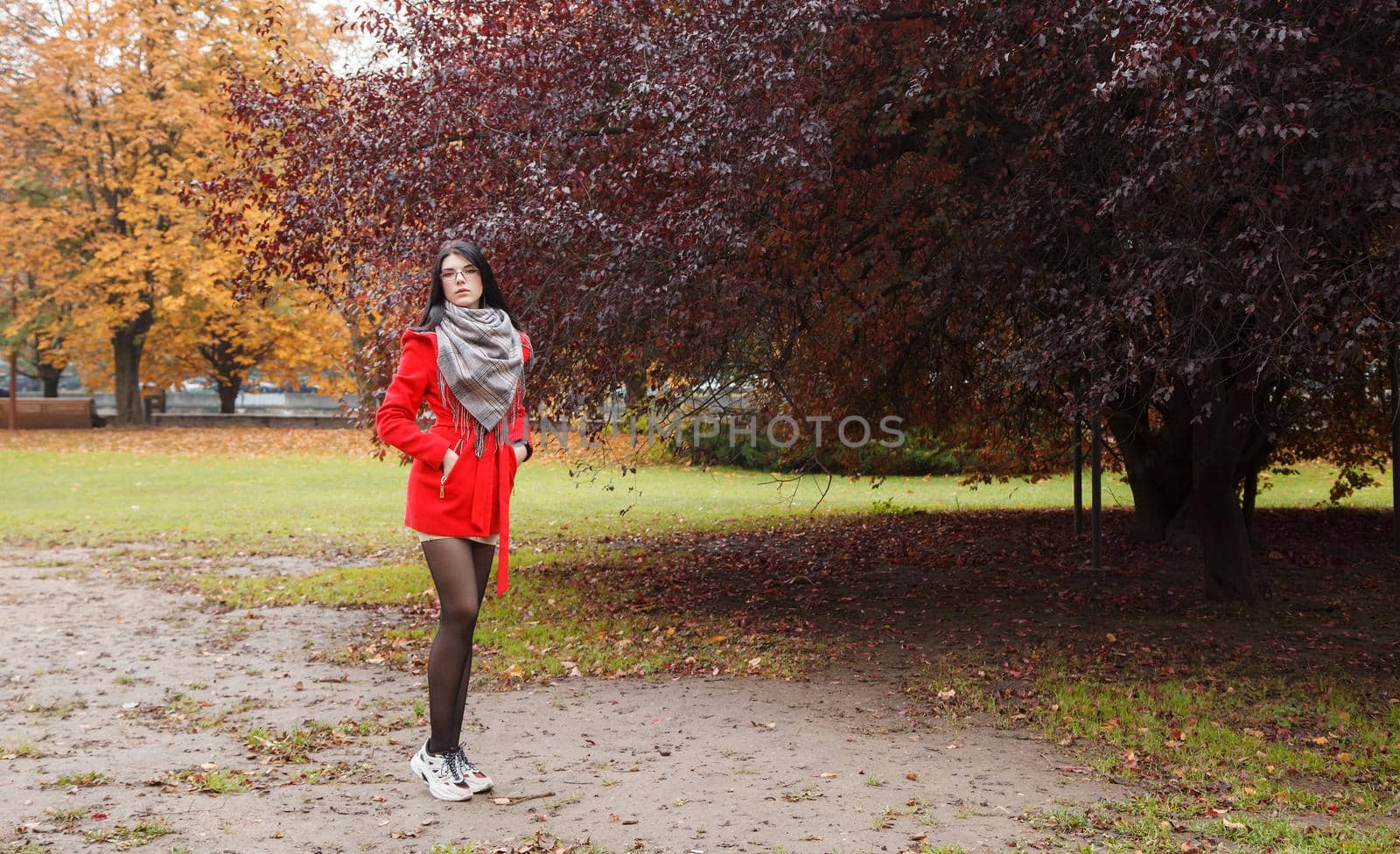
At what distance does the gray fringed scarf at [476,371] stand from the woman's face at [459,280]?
0.11 ft

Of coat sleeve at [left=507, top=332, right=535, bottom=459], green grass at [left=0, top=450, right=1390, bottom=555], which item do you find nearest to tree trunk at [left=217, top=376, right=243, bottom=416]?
green grass at [left=0, top=450, right=1390, bottom=555]

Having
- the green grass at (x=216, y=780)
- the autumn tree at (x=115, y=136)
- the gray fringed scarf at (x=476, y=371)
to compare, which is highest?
the autumn tree at (x=115, y=136)

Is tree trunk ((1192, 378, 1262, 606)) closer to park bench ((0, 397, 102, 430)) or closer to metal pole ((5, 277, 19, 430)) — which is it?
metal pole ((5, 277, 19, 430))

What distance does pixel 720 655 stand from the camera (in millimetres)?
7695

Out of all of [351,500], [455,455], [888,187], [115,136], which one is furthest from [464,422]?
[115,136]

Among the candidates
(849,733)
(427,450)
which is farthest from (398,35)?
(849,733)

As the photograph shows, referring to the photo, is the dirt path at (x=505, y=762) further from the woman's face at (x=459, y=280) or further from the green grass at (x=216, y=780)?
the woman's face at (x=459, y=280)

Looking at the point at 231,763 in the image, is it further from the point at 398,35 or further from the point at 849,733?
the point at 398,35

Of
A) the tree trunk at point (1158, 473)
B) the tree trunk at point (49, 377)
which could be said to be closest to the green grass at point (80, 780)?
the tree trunk at point (1158, 473)

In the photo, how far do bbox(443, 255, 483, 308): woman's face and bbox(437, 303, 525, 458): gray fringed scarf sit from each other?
34 mm

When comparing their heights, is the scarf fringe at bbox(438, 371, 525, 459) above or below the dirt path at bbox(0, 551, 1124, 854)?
above

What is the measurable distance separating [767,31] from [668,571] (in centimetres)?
560

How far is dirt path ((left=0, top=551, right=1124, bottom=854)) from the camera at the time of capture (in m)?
4.45

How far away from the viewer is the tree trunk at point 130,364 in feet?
106
